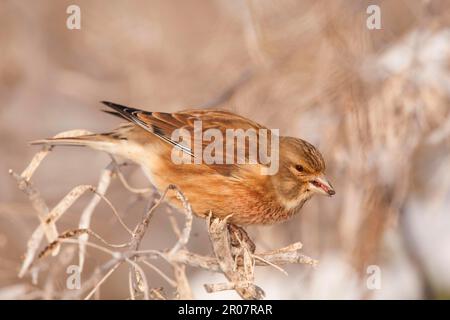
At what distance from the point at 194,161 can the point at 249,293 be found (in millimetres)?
1460

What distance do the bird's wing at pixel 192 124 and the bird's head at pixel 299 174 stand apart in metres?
0.20

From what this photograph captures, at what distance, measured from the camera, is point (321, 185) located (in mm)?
4543

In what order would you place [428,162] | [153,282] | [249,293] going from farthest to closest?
[153,282] → [428,162] → [249,293]

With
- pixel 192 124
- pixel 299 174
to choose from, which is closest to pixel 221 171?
pixel 192 124

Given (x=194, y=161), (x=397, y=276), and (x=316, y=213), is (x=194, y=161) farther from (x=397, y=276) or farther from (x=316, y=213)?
(x=397, y=276)

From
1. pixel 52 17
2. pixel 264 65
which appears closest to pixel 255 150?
pixel 264 65

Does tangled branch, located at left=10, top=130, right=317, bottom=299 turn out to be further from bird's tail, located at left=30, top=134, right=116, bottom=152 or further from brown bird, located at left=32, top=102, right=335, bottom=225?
brown bird, located at left=32, top=102, right=335, bottom=225

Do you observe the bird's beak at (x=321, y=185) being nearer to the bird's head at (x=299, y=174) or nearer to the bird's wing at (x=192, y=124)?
the bird's head at (x=299, y=174)

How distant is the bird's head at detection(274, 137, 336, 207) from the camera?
14.9ft

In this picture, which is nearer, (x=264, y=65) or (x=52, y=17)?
(x=264, y=65)

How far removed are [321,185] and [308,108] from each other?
4.83 ft

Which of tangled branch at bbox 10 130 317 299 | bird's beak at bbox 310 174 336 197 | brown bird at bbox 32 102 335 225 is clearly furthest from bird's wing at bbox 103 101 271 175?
tangled branch at bbox 10 130 317 299

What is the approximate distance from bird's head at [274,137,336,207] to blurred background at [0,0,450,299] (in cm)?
104
